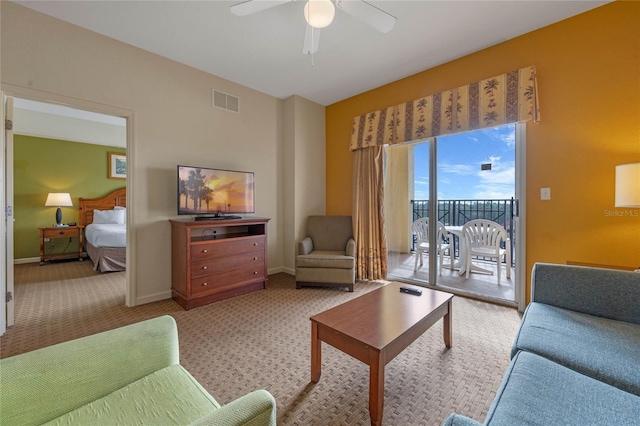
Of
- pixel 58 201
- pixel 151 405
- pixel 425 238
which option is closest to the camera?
pixel 151 405

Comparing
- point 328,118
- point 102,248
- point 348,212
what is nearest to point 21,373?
point 348,212

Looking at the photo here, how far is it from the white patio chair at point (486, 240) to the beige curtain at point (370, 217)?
43.1 inches

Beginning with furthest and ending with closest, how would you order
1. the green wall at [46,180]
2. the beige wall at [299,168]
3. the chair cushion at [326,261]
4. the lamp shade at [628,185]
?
the green wall at [46,180] < the beige wall at [299,168] < the chair cushion at [326,261] < the lamp shade at [628,185]

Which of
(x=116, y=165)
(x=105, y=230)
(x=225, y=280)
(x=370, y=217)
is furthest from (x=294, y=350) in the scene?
(x=116, y=165)

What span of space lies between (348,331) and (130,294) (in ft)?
8.51

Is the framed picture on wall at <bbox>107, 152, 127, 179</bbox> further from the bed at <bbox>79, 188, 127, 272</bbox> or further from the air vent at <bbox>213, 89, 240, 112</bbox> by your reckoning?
the air vent at <bbox>213, 89, 240, 112</bbox>

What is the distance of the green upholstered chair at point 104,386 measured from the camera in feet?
2.67

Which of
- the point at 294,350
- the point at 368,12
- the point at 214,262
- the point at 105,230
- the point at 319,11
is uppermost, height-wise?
the point at 368,12

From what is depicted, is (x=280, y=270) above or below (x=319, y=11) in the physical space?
below

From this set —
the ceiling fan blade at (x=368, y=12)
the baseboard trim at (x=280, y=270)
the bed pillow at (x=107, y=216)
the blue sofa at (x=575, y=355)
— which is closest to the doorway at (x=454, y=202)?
the blue sofa at (x=575, y=355)

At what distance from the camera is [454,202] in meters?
3.35

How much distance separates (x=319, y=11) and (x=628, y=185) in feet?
8.15

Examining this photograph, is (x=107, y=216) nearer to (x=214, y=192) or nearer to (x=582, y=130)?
(x=214, y=192)

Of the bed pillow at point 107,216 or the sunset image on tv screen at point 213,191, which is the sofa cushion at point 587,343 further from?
the bed pillow at point 107,216
